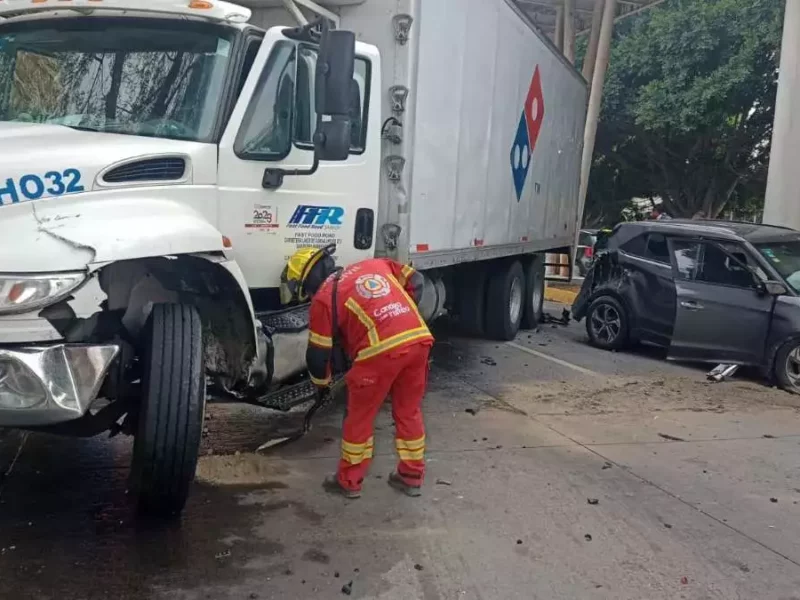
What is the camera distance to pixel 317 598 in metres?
3.69

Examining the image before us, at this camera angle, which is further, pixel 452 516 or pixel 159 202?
pixel 452 516

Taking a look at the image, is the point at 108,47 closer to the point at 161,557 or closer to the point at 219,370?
the point at 219,370

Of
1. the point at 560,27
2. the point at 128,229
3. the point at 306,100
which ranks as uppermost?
the point at 560,27

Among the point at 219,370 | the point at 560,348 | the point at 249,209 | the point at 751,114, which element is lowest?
the point at 560,348

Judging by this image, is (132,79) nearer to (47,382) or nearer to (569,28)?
(47,382)

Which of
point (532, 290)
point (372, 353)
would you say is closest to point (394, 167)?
point (372, 353)

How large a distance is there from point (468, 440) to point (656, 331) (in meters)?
4.20

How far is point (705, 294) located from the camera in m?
8.94

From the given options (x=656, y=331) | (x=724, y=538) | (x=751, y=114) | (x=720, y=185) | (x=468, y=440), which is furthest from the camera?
(x=720, y=185)

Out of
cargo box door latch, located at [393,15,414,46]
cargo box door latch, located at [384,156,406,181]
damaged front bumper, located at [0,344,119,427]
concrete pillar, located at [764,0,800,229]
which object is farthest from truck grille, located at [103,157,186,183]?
concrete pillar, located at [764,0,800,229]

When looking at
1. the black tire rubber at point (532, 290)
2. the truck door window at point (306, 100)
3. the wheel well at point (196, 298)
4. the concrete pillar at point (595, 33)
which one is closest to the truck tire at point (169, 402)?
the wheel well at point (196, 298)

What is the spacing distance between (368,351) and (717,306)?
5.32m

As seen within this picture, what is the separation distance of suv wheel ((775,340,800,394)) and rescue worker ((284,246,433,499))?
475 cm

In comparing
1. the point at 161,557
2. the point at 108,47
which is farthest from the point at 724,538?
the point at 108,47
